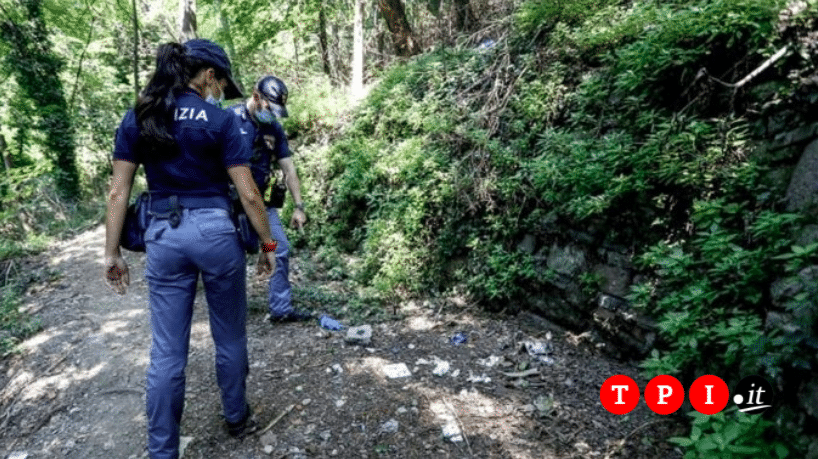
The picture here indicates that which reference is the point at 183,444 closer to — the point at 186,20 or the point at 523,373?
the point at 523,373

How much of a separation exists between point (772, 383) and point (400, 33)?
8.07 metres

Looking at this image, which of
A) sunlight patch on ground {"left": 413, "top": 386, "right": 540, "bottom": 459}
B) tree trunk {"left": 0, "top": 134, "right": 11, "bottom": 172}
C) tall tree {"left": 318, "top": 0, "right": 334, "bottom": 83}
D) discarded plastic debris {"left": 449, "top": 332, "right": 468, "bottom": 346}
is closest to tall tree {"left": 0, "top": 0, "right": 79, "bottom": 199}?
tree trunk {"left": 0, "top": 134, "right": 11, "bottom": 172}

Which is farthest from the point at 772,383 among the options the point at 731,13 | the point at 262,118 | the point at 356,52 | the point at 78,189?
the point at 78,189

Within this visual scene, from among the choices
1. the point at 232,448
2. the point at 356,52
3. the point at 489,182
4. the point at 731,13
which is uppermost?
the point at 356,52

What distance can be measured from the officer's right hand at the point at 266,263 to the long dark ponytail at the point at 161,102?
2.85ft

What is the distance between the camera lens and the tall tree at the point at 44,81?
10641 mm

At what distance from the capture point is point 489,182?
4785 millimetres

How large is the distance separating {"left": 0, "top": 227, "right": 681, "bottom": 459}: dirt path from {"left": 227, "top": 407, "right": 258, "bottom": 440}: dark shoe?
59mm

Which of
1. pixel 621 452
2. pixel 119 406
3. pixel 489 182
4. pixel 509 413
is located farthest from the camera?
pixel 489 182

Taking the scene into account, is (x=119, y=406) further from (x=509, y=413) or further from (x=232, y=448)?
(x=509, y=413)

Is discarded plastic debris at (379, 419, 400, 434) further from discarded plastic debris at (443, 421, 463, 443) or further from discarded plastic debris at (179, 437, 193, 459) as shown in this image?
discarded plastic debris at (179, 437, 193, 459)

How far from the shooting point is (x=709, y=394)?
271 centimetres

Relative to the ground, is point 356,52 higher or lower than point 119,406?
higher

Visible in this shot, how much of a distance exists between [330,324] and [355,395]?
4.08 ft
